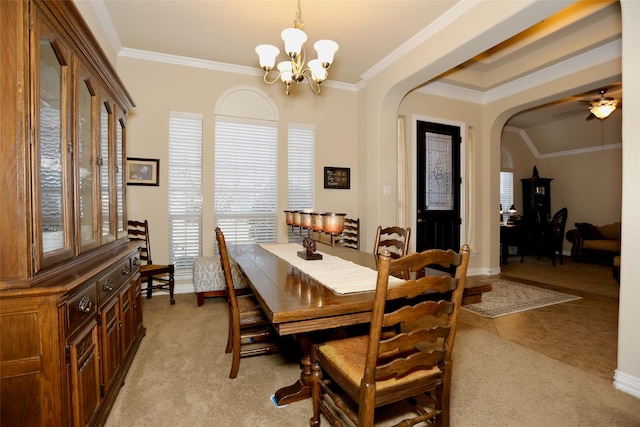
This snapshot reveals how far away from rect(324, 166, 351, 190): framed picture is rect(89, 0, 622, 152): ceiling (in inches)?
54.8

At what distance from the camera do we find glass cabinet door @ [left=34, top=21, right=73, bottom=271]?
1.26 metres

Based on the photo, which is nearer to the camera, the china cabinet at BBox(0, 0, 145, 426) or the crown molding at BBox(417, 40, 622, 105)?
the china cabinet at BBox(0, 0, 145, 426)

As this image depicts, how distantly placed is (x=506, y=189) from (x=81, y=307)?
878 centimetres

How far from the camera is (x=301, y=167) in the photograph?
4.68 metres

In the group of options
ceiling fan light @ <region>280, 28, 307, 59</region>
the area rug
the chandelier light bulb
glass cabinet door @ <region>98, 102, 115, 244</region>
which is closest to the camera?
glass cabinet door @ <region>98, 102, 115, 244</region>

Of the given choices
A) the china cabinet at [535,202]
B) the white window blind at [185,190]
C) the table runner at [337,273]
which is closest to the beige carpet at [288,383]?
the table runner at [337,273]

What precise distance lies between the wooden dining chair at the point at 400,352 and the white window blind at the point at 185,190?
3124 millimetres

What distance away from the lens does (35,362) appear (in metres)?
1.19

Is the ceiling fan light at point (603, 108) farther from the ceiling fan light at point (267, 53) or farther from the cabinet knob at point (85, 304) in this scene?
the cabinet knob at point (85, 304)

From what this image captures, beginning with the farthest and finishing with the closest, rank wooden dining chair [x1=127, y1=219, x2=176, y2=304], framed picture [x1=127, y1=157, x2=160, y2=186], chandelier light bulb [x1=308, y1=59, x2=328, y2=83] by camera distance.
A: framed picture [x1=127, y1=157, x2=160, y2=186]
wooden dining chair [x1=127, y1=219, x2=176, y2=304]
chandelier light bulb [x1=308, y1=59, x2=328, y2=83]

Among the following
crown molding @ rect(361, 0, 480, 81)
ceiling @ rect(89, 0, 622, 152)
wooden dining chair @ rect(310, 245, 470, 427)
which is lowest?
wooden dining chair @ rect(310, 245, 470, 427)

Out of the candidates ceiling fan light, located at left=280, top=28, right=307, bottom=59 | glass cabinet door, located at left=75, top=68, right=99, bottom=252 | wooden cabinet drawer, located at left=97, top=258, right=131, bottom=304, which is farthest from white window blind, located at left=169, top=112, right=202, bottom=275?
ceiling fan light, located at left=280, top=28, right=307, bottom=59

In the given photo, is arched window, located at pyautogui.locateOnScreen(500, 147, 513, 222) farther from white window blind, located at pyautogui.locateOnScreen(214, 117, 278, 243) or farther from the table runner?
the table runner

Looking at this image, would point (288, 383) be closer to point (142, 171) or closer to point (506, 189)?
point (142, 171)
